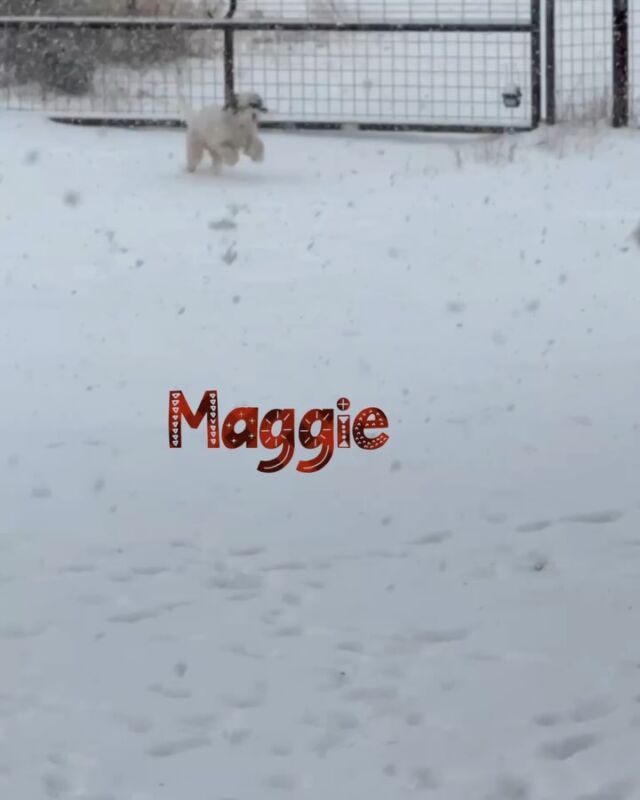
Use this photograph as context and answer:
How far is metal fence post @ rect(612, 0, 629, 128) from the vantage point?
1129 cm

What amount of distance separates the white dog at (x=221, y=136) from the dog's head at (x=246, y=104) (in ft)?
0.42

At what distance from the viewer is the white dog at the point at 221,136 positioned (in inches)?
Answer: 377

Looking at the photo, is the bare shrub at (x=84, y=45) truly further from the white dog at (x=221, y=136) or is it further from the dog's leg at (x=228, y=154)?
the dog's leg at (x=228, y=154)

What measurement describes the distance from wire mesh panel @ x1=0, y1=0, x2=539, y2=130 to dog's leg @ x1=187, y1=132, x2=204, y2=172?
2.15 m

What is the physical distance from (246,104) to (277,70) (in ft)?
6.38

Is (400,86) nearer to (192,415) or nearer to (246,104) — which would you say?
(246,104)

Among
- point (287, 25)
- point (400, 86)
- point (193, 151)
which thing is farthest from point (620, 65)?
point (193, 151)

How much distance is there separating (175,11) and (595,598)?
1229 centimetres

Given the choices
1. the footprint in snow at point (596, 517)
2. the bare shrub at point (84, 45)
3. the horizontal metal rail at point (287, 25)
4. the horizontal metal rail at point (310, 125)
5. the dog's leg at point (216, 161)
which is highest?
the bare shrub at point (84, 45)

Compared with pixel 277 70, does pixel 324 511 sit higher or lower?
lower

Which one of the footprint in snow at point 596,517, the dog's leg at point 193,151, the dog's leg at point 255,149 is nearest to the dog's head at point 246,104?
the dog's leg at point 255,149

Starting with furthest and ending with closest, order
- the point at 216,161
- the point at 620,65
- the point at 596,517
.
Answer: the point at 620,65 → the point at 216,161 → the point at 596,517

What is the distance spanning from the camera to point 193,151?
9.63m

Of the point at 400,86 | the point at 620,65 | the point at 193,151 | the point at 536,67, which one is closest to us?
the point at 193,151
